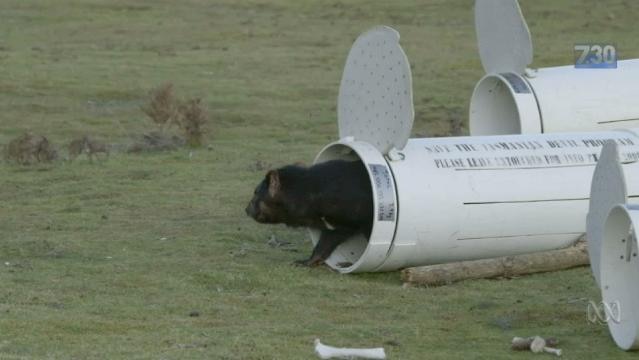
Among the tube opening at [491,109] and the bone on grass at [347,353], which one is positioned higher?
the bone on grass at [347,353]

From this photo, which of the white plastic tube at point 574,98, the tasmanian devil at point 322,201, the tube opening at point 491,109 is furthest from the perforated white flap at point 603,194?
the tube opening at point 491,109

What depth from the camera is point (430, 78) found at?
21125mm

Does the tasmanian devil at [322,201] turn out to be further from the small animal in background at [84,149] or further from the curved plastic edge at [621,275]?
the small animal in background at [84,149]

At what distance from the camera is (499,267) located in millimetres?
8898

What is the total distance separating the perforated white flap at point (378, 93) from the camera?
9.05 meters

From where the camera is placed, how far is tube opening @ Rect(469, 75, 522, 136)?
12.2 meters

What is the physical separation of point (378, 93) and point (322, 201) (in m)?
0.79

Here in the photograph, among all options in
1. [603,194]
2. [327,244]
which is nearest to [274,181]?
[327,244]

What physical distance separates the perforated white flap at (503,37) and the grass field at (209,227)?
224 centimetres

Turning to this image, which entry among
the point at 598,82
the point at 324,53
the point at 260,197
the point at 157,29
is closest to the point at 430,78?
the point at 324,53

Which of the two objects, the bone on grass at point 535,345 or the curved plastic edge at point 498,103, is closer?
the bone on grass at point 535,345

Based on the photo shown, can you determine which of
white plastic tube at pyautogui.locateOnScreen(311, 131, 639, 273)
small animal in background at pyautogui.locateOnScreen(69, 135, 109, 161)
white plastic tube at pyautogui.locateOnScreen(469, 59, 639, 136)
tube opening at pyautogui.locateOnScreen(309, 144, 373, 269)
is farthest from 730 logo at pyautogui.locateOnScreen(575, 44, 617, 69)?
small animal in background at pyautogui.locateOnScreen(69, 135, 109, 161)

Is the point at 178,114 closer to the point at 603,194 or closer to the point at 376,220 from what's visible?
the point at 376,220

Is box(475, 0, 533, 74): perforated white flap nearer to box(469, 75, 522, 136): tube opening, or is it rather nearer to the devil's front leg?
box(469, 75, 522, 136): tube opening
